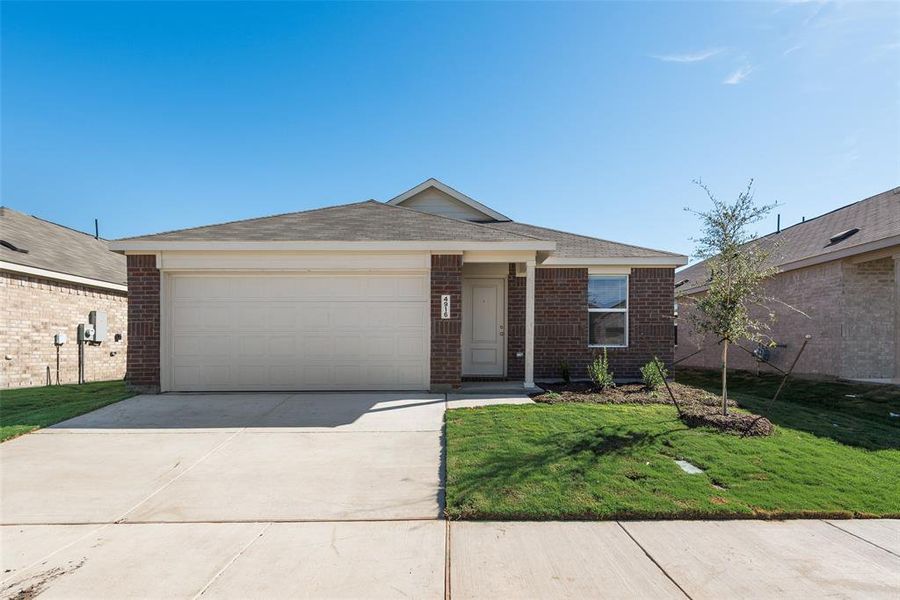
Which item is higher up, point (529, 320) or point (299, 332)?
point (529, 320)

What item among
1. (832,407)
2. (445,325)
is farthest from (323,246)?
(832,407)

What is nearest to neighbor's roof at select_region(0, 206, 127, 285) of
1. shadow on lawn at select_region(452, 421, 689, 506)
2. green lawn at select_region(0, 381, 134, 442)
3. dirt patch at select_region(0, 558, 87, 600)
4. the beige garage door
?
green lawn at select_region(0, 381, 134, 442)

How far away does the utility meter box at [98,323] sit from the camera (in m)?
12.7

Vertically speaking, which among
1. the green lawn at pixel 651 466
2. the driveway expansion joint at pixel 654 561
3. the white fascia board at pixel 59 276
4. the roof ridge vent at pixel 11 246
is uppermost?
the roof ridge vent at pixel 11 246

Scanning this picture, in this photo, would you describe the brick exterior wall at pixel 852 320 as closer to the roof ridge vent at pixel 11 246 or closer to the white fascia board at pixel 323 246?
the white fascia board at pixel 323 246

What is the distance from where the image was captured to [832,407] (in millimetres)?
8266

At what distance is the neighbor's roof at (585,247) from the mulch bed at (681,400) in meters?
2.91

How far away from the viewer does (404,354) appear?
857 cm

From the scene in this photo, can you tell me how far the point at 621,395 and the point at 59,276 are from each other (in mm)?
14147

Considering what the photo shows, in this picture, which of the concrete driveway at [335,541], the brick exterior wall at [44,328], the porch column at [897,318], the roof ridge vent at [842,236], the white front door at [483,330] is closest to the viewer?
the concrete driveway at [335,541]

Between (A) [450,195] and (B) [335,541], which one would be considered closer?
(B) [335,541]

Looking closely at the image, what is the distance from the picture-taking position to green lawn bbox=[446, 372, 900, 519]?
388 cm

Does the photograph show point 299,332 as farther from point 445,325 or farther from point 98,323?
point 98,323

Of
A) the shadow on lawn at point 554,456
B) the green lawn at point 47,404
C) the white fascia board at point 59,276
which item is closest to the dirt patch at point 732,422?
the shadow on lawn at point 554,456
